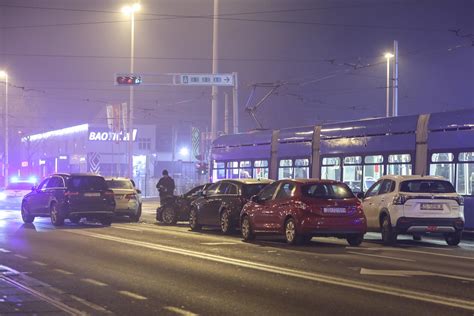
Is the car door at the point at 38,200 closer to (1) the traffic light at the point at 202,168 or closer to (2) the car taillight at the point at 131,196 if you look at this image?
(2) the car taillight at the point at 131,196

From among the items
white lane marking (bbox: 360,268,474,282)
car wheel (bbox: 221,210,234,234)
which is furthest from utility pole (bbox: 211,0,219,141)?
white lane marking (bbox: 360,268,474,282)

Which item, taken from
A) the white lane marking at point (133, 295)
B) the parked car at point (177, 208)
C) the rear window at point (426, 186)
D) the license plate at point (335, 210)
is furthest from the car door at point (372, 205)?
the white lane marking at point (133, 295)

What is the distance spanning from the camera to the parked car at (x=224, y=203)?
61.5 feet

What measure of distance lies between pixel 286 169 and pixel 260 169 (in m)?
1.76

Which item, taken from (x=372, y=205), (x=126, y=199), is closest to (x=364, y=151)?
(x=372, y=205)

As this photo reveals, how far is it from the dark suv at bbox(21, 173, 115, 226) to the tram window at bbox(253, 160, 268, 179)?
639cm

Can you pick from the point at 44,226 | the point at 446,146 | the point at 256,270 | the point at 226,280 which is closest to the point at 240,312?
the point at 226,280

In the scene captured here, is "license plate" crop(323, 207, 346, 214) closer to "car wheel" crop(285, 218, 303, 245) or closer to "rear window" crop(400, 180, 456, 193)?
"car wheel" crop(285, 218, 303, 245)

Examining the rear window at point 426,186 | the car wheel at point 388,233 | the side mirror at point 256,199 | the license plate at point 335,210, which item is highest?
the rear window at point 426,186

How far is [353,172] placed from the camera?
71.8 ft

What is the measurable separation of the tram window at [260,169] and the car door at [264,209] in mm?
8959

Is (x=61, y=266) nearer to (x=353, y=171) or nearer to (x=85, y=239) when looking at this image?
(x=85, y=239)

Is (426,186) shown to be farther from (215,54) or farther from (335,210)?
(215,54)

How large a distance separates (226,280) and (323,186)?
6387 mm
